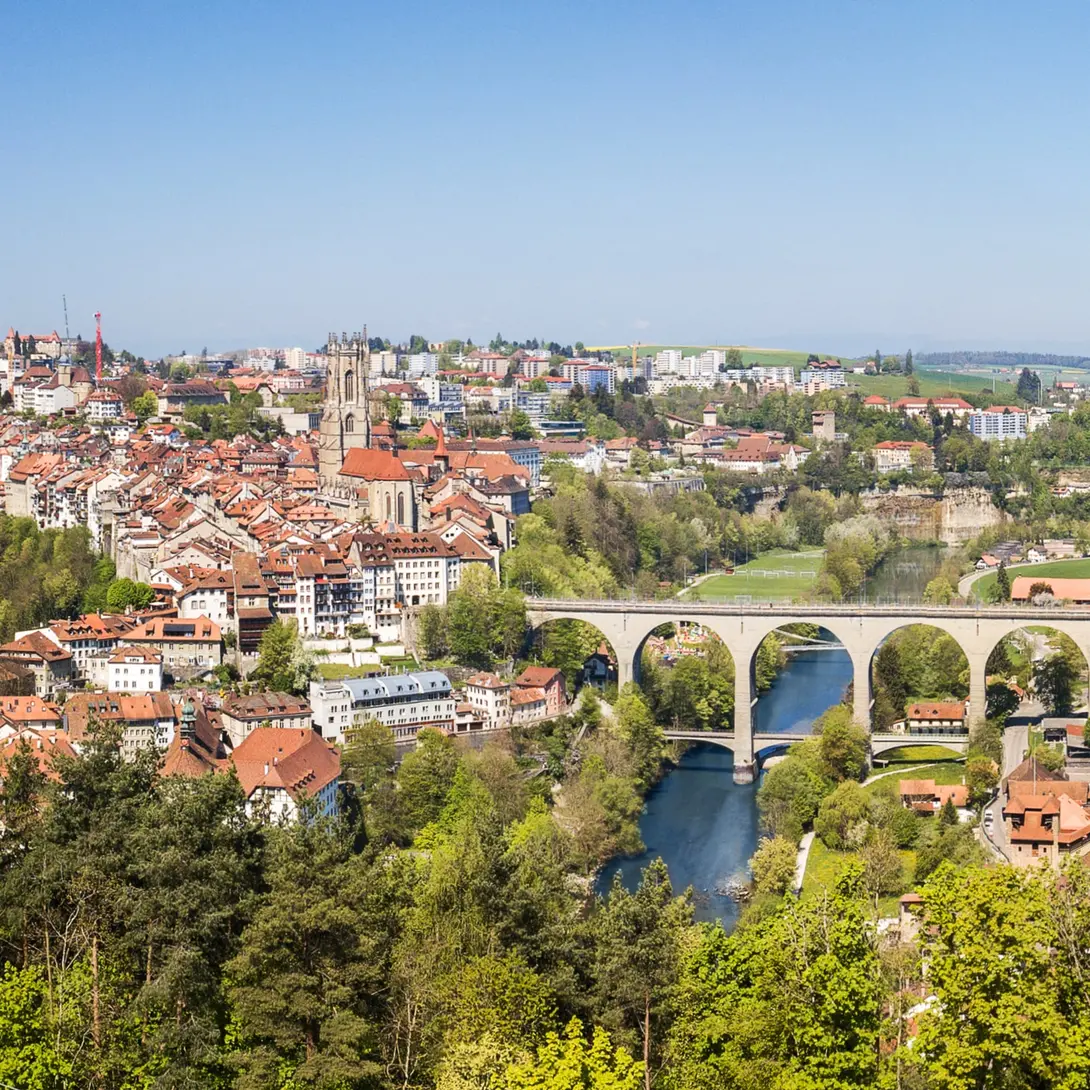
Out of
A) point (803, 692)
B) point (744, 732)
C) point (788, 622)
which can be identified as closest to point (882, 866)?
point (744, 732)

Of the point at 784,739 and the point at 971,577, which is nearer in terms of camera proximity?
the point at 784,739

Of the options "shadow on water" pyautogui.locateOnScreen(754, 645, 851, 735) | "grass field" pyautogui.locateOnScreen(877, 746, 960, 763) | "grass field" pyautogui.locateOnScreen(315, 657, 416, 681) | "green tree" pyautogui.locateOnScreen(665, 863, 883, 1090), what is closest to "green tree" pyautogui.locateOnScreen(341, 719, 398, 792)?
"grass field" pyautogui.locateOnScreen(315, 657, 416, 681)

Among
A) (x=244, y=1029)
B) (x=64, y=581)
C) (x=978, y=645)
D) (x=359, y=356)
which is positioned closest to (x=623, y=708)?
(x=978, y=645)

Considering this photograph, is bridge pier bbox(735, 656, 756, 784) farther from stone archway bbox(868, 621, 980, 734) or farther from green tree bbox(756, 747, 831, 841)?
green tree bbox(756, 747, 831, 841)

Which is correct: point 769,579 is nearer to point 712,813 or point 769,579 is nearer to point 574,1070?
point 712,813

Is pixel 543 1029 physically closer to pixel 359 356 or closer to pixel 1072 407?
pixel 359 356

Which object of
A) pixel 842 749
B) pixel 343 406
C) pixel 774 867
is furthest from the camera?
pixel 343 406
